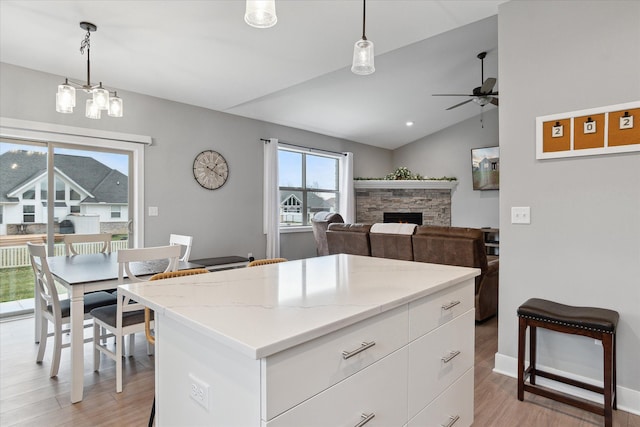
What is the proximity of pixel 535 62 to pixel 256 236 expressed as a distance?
4.21m

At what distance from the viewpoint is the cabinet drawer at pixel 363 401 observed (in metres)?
0.94

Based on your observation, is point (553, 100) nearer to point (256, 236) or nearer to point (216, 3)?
point (216, 3)

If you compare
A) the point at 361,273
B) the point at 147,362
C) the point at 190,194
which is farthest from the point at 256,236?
the point at 361,273

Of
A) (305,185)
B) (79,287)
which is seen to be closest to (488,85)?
(305,185)

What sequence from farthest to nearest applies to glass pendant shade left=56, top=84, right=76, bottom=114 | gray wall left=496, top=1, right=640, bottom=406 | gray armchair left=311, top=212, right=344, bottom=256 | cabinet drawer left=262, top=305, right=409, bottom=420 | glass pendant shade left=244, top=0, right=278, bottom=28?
gray armchair left=311, top=212, right=344, bottom=256 → glass pendant shade left=56, top=84, right=76, bottom=114 → gray wall left=496, top=1, right=640, bottom=406 → glass pendant shade left=244, top=0, right=278, bottom=28 → cabinet drawer left=262, top=305, right=409, bottom=420

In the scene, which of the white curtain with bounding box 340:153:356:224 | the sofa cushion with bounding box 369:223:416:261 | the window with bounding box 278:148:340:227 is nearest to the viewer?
the sofa cushion with bounding box 369:223:416:261

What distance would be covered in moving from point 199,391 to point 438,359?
37.9 inches

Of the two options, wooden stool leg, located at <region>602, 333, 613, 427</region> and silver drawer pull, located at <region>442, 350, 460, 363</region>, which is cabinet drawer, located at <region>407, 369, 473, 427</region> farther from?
wooden stool leg, located at <region>602, 333, 613, 427</region>

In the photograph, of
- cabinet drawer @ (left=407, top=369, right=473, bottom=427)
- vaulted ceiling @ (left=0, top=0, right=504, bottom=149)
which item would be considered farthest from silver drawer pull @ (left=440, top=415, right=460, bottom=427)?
vaulted ceiling @ (left=0, top=0, right=504, bottom=149)

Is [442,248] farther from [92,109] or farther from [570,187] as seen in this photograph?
[92,109]

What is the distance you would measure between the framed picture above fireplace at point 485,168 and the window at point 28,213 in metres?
7.31

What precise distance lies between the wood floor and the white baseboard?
0.06m

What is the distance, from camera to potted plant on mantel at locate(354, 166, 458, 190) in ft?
24.4

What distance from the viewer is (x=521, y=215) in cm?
248
